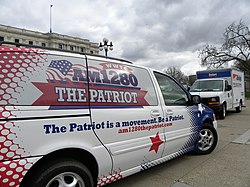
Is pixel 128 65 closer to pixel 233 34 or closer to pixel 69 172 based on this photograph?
pixel 69 172

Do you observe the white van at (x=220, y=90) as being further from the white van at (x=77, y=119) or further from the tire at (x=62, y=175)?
the tire at (x=62, y=175)

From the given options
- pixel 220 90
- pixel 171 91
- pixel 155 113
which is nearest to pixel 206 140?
pixel 171 91

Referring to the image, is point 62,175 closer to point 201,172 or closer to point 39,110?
point 39,110

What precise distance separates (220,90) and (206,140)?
6149mm

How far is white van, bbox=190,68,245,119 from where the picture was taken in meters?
9.39

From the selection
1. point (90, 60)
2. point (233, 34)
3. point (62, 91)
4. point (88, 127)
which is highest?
point (233, 34)

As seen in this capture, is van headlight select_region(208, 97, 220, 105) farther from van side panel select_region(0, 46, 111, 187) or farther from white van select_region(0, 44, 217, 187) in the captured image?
van side panel select_region(0, 46, 111, 187)

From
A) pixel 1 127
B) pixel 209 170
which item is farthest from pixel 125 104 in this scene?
pixel 209 170

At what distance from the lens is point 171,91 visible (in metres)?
3.72

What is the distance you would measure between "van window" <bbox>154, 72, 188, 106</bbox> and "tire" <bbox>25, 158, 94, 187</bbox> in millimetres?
1809

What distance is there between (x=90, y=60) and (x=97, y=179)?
150 centimetres

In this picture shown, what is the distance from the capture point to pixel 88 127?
7.61 feet

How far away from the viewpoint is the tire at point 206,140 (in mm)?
4398

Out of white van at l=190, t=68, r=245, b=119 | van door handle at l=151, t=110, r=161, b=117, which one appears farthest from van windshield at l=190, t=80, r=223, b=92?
van door handle at l=151, t=110, r=161, b=117
